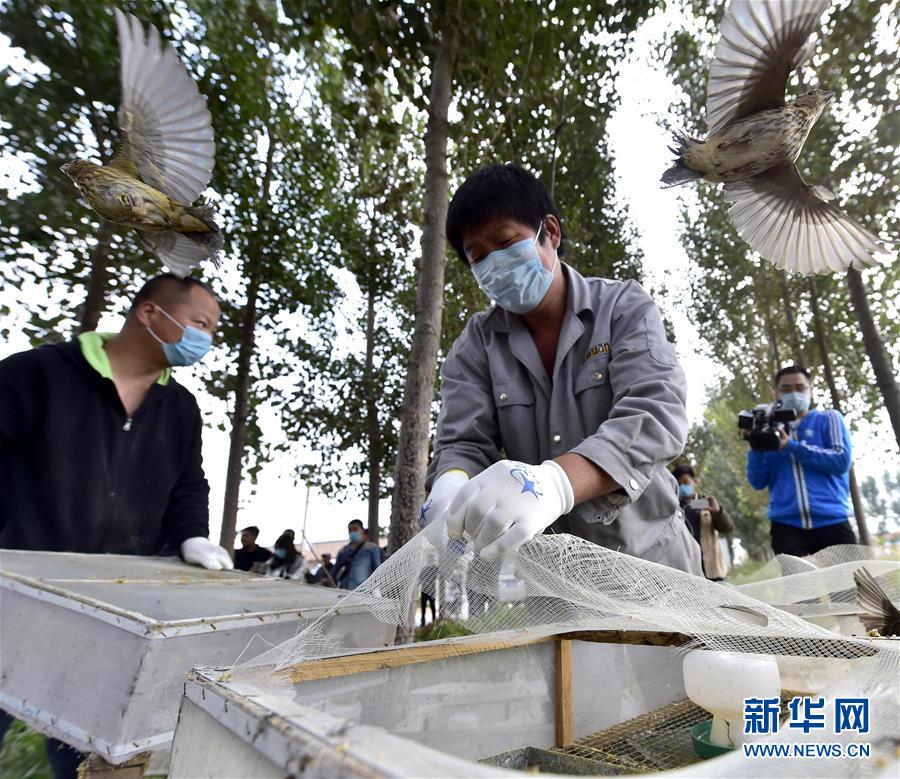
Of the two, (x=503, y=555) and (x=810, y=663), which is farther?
(x=503, y=555)

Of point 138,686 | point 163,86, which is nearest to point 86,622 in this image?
point 138,686

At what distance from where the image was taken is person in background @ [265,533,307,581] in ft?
30.9

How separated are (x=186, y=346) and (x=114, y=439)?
1.71 feet

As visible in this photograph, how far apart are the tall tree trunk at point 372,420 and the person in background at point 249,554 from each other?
1734mm

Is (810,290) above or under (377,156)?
under

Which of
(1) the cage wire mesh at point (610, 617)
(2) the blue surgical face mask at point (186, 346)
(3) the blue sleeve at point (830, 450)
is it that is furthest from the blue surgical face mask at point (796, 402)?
(2) the blue surgical face mask at point (186, 346)

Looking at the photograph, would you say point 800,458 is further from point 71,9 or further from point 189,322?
point 71,9

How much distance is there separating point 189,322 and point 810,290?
9.03m

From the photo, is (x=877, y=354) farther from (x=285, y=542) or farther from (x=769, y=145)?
(x=285, y=542)

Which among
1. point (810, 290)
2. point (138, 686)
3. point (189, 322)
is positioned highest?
point (810, 290)

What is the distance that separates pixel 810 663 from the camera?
1075 mm

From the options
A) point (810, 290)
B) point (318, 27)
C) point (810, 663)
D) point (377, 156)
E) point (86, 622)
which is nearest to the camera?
point (810, 663)

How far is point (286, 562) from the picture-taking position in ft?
31.3

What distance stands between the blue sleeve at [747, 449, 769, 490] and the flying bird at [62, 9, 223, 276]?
382 cm
